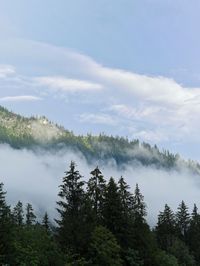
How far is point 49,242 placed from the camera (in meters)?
63.0

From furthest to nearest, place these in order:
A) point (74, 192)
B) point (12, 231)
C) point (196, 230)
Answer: point (196, 230), point (74, 192), point (12, 231)

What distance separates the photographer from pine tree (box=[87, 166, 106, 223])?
70188mm

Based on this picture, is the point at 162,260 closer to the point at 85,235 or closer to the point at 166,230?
the point at 85,235

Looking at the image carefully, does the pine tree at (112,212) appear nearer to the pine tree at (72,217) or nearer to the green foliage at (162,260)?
the pine tree at (72,217)

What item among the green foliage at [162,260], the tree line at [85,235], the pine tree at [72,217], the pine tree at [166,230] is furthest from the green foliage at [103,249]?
the pine tree at [166,230]

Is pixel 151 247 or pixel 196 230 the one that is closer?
pixel 151 247

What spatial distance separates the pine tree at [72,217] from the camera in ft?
Answer: 202

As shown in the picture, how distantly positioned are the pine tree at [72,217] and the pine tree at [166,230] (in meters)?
45.3

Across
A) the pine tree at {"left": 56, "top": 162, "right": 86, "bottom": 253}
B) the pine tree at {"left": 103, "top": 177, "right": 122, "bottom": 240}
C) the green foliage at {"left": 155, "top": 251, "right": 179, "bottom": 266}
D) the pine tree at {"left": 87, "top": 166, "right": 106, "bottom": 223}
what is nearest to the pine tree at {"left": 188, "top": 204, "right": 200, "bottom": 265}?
the green foliage at {"left": 155, "top": 251, "right": 179, "bottom": 266}

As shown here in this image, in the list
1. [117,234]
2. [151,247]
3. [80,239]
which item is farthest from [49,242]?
[151,247]

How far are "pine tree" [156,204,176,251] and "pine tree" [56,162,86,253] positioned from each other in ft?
149

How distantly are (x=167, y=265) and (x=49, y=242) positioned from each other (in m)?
22.6

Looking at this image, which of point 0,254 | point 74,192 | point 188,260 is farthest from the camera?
point 188,260

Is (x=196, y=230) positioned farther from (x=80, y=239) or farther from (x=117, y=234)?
(x=80, y=239)
